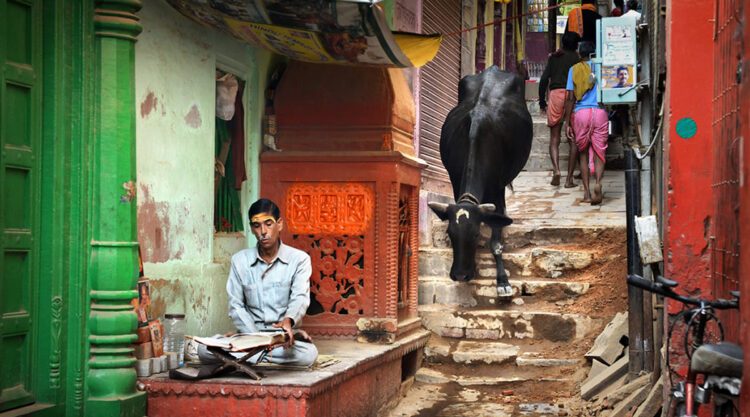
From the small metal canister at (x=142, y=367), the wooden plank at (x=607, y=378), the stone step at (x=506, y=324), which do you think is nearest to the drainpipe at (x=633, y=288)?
the wooden plank at (x=607, y=378)

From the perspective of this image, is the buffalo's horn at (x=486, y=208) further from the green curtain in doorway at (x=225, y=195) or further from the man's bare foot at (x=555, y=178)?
the man's bare foot at (x=555, y=178)

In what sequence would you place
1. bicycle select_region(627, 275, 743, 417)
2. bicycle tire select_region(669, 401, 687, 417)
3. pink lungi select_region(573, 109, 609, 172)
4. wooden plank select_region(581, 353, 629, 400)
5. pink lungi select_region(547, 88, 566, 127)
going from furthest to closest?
pink lungi select_region(547, 88, 566, 127)
pink lungi select_region(573, 109, 609, 172)
wooden plank select_region(581, 353, 629, 400)
bicycle tire select_region(669, 401, 687, 417)
bicycle select_region(627, 275, 743, 417)

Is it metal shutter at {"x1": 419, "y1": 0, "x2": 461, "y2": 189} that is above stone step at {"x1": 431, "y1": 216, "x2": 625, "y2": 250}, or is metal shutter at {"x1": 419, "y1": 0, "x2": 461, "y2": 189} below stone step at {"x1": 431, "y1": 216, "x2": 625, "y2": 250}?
above

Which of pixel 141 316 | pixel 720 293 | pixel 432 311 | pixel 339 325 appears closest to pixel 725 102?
pixel 720 293

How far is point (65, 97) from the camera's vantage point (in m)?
5.16

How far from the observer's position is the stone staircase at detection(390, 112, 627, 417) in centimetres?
848

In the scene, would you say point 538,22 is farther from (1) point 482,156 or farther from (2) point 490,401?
(2) point 490,401

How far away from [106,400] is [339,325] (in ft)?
10.1

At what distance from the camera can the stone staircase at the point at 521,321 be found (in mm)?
8484

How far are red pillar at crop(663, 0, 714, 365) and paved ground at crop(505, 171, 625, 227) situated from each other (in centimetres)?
509

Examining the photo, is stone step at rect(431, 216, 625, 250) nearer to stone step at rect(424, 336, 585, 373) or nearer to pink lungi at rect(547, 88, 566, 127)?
stone step at rect(424, 336, 585, 373)

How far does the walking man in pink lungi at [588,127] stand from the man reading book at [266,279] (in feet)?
22.8

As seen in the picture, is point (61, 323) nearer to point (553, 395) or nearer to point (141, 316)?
point (141, 316)

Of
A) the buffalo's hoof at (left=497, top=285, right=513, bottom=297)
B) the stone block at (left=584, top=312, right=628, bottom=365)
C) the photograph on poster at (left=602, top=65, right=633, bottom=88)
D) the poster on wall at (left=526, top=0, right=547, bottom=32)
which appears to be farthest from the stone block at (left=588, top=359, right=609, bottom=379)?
the poster on wall at (left=526, top=0, right=547, bottom=32)
